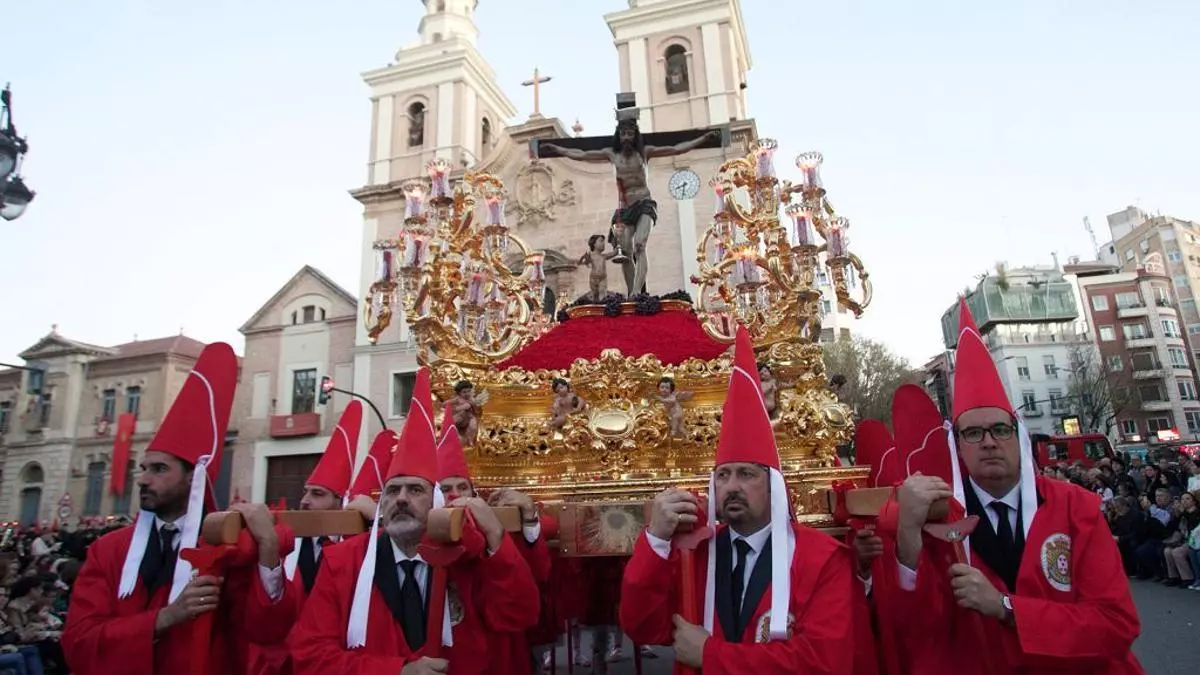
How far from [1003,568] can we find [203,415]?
312 cm

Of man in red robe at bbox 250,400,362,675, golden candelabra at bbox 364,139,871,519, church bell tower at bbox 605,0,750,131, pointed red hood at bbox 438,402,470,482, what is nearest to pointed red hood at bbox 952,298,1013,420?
golden candelabra at bbox 364,139,871,519

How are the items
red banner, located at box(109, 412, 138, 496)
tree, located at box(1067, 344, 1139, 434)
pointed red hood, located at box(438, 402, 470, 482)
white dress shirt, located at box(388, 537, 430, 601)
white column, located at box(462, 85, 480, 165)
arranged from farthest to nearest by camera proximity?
tree, located at box(1067, 344, 1139, 434), red banner, located at box(109, 412, 138, 496), white column, located at box(462, 85, 480, 165), pointed red hood, located at box(438, 402, 470, 482), white dress shirt, located at box(388, 537, 430, 601)

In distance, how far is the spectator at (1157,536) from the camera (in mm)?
10266

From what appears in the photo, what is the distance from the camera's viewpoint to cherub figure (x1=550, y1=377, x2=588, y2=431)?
4.68 metres

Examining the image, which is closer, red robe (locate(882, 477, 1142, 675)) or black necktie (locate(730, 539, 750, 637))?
red robe (locate(882, 477, 1142, 675))

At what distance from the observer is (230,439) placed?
24359 mm

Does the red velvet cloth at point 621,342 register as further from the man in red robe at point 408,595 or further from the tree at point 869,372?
the tree at point 869,372

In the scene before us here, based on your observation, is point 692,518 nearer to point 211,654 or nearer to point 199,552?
point 199,552

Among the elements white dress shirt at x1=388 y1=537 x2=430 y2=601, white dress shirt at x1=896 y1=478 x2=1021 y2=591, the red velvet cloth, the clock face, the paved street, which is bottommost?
the paved street

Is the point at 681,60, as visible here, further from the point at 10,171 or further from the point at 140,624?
the point at 140,624

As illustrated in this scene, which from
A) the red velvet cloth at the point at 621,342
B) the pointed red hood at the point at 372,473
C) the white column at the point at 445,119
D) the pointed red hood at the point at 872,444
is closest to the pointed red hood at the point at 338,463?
the pointed red hood at the point at 372,473

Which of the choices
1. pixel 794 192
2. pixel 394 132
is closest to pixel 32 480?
pixel 394 132

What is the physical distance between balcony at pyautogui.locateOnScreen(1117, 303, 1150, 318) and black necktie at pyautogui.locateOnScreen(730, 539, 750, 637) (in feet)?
176

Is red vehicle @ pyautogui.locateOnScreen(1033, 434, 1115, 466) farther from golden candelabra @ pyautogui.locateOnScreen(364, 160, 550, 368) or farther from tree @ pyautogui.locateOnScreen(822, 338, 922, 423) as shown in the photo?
golden candelabra @ pyautogui.locateOnScreen(364, 160, 550, 368)
